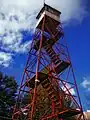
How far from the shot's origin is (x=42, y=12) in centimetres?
2558

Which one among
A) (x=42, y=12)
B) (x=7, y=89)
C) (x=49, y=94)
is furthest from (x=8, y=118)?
(x=42, y=12)

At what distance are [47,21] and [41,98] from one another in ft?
37.8

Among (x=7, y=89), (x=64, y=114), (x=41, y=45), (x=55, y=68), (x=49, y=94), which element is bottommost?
(x=64, y=114)

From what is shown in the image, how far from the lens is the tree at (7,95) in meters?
35.4

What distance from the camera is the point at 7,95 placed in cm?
3853

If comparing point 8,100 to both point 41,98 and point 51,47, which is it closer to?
point 41,98

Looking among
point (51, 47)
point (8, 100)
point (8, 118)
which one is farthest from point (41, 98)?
point (51, 47)

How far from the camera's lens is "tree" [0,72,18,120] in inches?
1393

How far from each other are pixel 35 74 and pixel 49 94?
237 cm

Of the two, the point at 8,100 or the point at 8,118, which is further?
the point at 8,100

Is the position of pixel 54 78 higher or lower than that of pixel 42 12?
lower

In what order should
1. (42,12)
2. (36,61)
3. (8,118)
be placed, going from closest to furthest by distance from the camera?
1. (36,61)
2. (42,12)
3. (8,118)

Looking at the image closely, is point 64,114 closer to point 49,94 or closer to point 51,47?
point 49,94

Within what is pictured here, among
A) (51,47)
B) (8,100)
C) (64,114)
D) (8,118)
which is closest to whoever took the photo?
(64,114)
